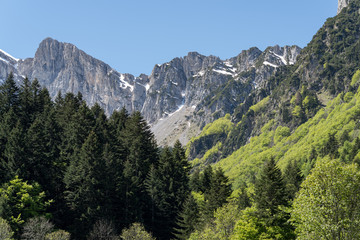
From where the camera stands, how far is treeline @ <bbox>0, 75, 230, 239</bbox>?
50531 millimetres

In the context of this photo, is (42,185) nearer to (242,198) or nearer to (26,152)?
(26,152)

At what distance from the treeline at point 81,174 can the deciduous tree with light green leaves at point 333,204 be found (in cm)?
3157

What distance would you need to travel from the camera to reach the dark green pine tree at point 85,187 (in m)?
51.2

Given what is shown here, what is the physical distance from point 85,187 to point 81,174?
2.36 m

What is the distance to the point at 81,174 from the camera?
177 ft

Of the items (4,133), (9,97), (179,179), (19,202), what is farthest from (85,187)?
(9,97)

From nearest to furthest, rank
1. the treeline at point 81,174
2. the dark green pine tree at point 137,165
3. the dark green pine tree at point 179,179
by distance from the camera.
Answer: the treeline at point 81,174, the dark green pine tree at point 137,165, the dark green pine tree at point 179,179

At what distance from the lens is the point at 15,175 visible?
50.0 m

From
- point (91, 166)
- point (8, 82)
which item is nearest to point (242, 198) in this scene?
point (91, 166)

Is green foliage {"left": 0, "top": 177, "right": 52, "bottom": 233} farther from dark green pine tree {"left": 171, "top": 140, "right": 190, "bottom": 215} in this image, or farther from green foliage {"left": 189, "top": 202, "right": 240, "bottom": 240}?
dark green pine tree {"left": 171, "top": 140, "right": 190, "bottom": 215}

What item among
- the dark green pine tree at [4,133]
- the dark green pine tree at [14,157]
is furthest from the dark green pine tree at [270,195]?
the dark green pine tree at [4,133]

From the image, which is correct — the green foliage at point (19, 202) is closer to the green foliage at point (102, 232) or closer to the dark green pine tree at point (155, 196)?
the green foliage at point (102, 232)

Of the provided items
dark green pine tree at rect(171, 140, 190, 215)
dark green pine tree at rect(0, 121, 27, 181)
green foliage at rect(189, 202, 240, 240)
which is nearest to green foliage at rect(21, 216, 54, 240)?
dark green pine tree at rect(0, 121, 27, 181)

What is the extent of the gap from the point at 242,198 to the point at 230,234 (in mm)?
32851
